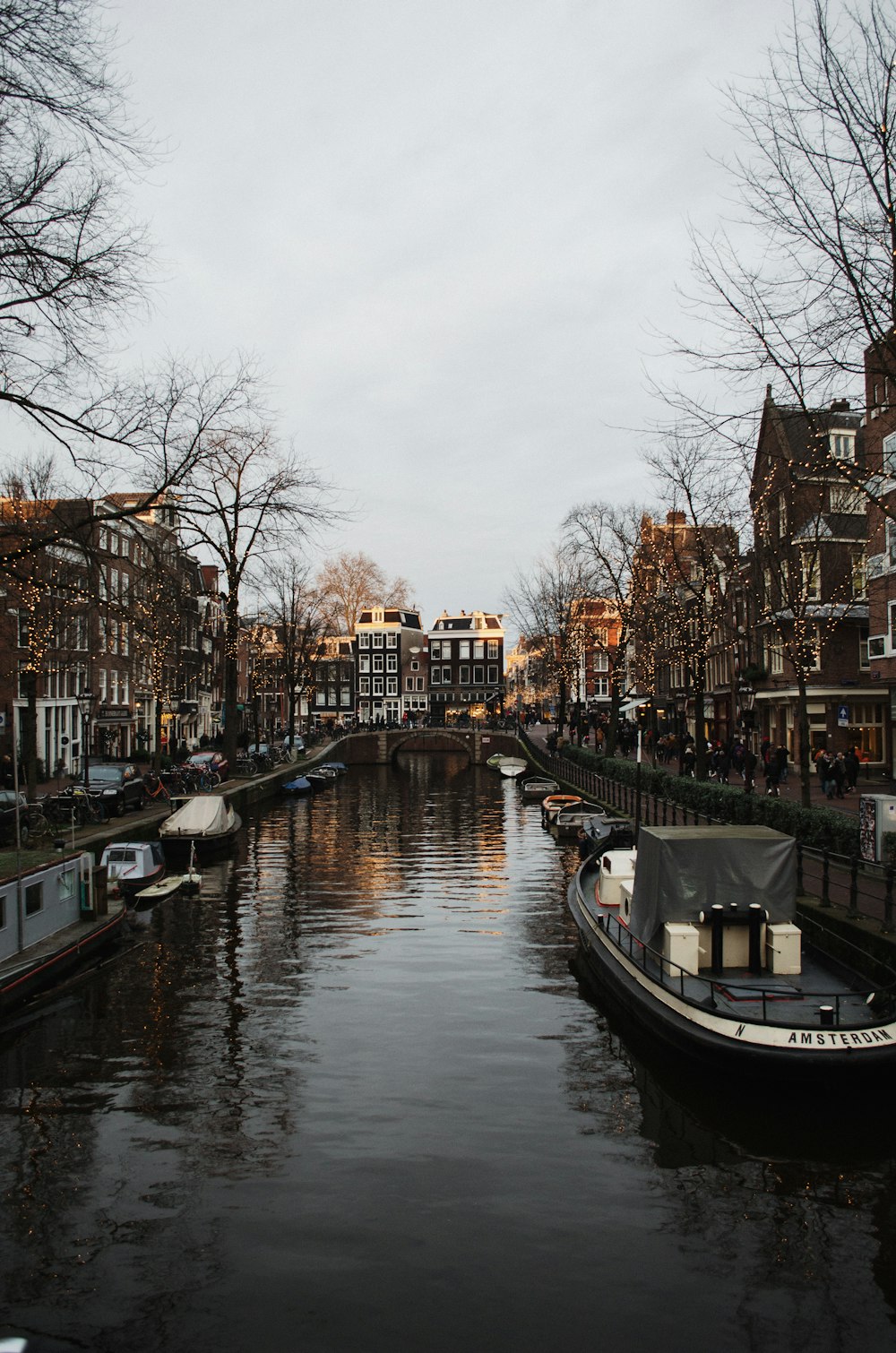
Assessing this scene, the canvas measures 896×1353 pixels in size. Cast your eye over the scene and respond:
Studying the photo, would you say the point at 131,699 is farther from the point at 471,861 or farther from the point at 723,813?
the point at 723,813

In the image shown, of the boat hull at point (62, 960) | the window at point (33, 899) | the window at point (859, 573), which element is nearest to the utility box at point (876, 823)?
the boat hull at point (62, 960)

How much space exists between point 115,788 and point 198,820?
4.21m

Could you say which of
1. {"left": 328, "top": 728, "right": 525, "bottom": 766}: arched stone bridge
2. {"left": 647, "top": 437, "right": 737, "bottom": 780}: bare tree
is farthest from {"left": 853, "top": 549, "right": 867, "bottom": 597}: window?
{"left": 328, "top": 728, "right": 525, "bottom": 766}: arched stone bridge

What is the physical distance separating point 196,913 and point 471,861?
11414 mm

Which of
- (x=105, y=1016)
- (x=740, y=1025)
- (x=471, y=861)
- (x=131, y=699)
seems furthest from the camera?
(x=131, y=699)

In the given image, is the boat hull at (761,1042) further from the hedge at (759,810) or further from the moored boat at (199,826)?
the moored boat at (199,826)

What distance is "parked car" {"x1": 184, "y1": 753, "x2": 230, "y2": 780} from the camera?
5269 cm

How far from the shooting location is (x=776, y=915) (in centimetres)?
1591

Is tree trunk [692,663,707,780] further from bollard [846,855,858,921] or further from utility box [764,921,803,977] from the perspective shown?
utility box [764,921,803,977]

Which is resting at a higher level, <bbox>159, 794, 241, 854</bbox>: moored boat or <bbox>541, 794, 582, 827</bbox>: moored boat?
<bbox>159, 794, 241, 854</bbox>: moored boat

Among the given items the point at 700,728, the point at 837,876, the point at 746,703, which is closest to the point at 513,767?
the point at 746,703

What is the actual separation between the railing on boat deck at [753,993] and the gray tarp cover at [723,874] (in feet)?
2.49

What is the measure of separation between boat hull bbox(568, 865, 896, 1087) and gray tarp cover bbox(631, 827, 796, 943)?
126 cm

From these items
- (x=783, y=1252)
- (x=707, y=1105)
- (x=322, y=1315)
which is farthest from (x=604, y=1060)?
(x=322, y=1315)
